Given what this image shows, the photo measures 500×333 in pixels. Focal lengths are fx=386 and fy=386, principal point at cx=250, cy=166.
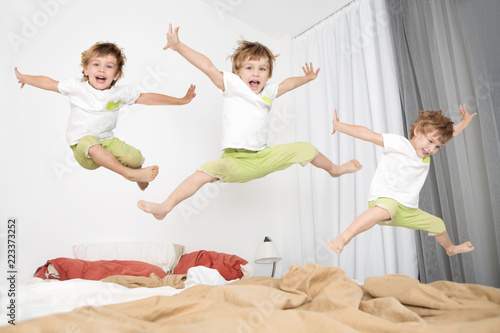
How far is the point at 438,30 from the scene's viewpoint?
290 centimetres

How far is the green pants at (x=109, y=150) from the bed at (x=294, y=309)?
2.05ft

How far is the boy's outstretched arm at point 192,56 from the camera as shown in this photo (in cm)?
195

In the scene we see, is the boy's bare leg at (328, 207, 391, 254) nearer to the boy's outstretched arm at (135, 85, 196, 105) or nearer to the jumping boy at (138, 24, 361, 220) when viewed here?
the jumping boy at (138, 24, 361, 220)

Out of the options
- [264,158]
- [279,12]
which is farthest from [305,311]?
[279,12]

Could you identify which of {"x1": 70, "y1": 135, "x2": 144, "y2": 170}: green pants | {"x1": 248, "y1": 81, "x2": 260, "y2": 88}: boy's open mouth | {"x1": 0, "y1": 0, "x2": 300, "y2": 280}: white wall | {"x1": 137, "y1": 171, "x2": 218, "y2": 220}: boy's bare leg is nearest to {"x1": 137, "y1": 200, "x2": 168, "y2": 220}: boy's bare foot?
{"x1": 137, "y1": 171, "x2": 218, "y2": 220}: boy's bare leg

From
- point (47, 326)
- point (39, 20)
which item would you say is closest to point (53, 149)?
point (39, 20)

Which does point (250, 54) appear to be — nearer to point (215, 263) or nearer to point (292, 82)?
point (292, 82)

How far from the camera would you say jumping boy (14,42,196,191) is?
195 cm

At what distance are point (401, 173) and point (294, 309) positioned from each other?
1.02 metres

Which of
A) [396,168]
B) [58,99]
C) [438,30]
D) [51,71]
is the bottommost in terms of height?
[396,168]

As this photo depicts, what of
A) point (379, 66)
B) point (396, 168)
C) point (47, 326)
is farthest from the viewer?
point (379, 66)

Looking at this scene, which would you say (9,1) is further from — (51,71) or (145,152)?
(145,152)

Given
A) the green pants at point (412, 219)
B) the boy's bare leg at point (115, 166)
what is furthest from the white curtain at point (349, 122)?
the boy's bare leg at point (115, 166)

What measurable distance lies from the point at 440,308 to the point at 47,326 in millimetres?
1316
